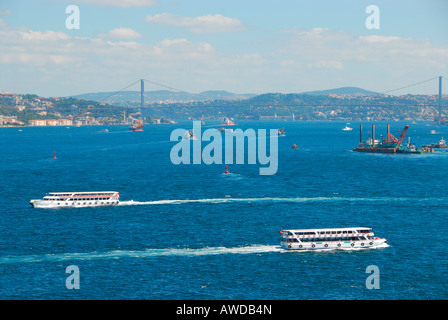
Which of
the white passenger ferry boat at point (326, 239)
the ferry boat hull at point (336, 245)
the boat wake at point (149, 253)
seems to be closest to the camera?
the boat wake at point (149, 253)

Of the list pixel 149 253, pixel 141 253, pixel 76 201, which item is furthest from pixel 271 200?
pixel 141 253

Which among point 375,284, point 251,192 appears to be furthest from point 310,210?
point 375,284

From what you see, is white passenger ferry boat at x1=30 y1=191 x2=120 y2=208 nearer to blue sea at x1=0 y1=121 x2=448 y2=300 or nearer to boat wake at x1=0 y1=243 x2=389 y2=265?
blue sea at x1=0 y1=121 x2=448 y2=300

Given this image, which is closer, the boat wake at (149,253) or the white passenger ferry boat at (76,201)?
the boat wake at (149,253)

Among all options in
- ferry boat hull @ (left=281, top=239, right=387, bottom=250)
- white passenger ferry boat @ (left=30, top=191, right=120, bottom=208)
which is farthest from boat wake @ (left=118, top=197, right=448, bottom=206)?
ferry boat hull @ (left=281, top=239, right=387, bottom=250)

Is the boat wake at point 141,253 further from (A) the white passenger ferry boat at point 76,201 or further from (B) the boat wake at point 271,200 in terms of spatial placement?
(B) the boat wake at point 271,200

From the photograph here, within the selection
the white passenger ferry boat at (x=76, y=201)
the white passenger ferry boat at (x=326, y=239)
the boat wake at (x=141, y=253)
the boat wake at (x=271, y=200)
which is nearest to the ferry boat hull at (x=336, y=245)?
the white passenger ferry boat at (x=326, y=239)

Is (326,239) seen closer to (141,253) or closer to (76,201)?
(141,253)

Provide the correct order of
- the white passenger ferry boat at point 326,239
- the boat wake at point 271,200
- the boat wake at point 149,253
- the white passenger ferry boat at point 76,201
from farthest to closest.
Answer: the boat wake at point 271,200 < the white passenger ferry boat at point 76,201 < the white passenger ferry boat at point 326,239 < the boat wake at point 149,253

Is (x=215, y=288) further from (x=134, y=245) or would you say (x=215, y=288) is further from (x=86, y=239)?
(x=86, y=239)

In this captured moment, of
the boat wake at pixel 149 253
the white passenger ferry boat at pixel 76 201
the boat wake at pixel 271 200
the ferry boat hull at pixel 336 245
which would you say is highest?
the white passenger ferry boat at pixel 76 201
